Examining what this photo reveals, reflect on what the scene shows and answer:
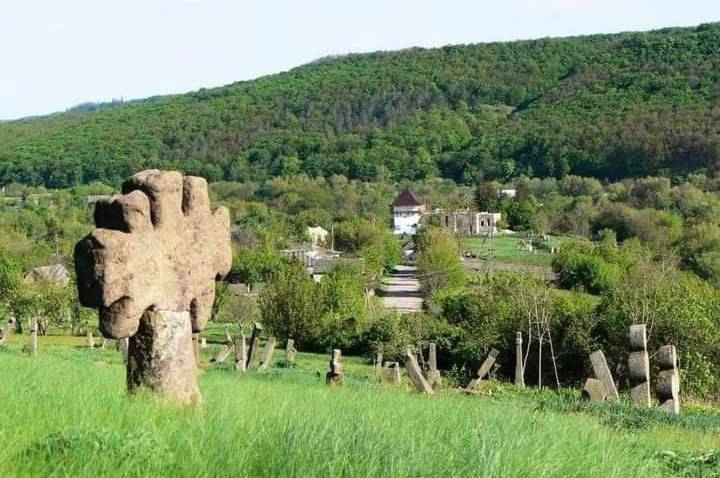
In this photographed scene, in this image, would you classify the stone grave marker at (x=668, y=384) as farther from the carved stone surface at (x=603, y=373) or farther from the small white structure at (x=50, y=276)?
the small white structure at (x=50, y=276)

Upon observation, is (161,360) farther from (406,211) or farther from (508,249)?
(406,211)

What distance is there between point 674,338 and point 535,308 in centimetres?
767

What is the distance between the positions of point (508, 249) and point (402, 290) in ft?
69.8

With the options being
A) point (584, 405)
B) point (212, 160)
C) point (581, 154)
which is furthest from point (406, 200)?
point (584, 405)

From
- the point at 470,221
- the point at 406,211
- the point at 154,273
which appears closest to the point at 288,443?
the point at 154,273

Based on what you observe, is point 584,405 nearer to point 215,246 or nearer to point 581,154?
point 215,246

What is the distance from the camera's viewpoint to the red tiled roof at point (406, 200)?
163 meters

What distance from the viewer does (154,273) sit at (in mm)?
9398

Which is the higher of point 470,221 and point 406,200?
point 406,200

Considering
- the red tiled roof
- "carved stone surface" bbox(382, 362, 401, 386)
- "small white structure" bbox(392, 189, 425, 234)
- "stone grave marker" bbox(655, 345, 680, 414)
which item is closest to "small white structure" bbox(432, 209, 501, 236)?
"small white structure" bbox(392, 189, 425, 234)

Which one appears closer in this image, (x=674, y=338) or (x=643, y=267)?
(x=674, y=338)

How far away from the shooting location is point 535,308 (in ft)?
139

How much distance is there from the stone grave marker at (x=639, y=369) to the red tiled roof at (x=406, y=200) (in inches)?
5733

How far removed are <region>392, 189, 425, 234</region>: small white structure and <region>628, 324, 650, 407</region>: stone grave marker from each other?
5545 inches
